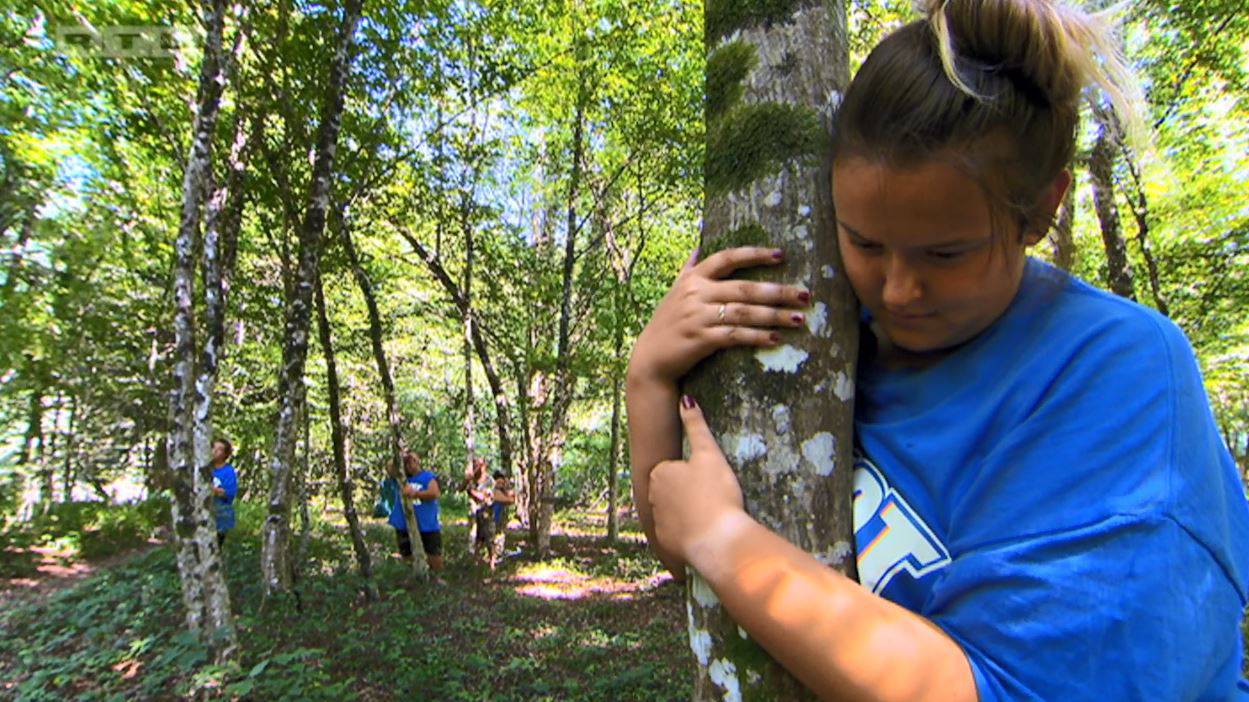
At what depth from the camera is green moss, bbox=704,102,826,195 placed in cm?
110

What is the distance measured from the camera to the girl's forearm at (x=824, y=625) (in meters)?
0.69

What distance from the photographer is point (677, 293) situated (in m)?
1.10

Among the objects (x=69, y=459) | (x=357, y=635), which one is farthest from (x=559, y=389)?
(x=69, y=459)

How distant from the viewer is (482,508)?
11398 mm

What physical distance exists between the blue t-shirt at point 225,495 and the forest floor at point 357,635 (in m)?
0.95

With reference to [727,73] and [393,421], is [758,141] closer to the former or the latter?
[727,73]

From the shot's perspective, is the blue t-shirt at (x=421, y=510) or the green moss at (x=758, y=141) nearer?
the green moss at (x=758, y=141)

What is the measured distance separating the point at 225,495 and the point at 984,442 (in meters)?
9.99

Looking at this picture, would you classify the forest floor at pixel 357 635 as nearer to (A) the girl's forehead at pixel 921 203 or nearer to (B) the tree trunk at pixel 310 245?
(B) the tree trunk at pixel 310 245

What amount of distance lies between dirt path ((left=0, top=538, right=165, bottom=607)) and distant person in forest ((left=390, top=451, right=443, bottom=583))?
5396 millimetres

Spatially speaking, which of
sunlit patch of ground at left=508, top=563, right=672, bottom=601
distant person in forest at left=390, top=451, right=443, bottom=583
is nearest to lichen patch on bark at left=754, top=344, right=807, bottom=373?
sunlit patch of ground at left=508, top=563, right=672, bottom=601

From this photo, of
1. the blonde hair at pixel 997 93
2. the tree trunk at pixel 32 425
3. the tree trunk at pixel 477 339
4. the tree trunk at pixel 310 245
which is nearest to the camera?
the blonde hair at pixel 997 93

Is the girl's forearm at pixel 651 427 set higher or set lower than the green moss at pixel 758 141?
lower

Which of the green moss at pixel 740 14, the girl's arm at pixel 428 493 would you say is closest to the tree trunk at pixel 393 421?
the girl's arm at pixel 428 493
